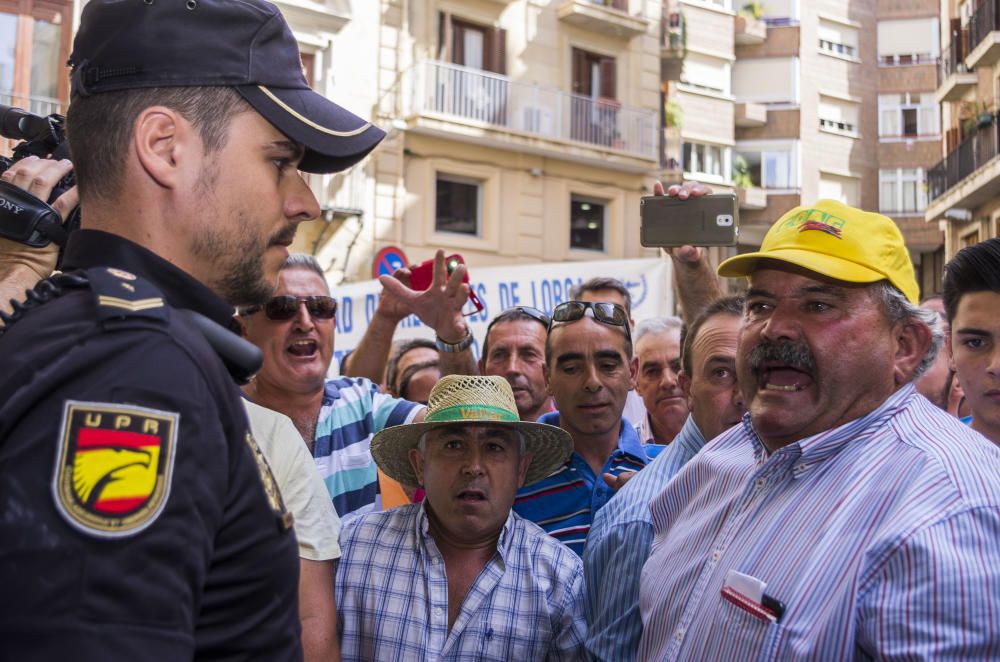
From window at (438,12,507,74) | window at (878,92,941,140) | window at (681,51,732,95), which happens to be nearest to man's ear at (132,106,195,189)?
window at (438,12,507,74)

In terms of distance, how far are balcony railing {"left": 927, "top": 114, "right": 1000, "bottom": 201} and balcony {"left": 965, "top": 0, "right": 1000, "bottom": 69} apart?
60.5 inches

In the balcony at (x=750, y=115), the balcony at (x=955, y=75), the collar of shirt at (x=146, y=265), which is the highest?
the balcony at (x=750, y=115)

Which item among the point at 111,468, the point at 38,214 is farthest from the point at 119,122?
the point at 38,214

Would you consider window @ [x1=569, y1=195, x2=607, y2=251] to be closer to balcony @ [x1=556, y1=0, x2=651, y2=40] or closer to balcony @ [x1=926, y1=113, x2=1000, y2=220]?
balcony @ [x1=556, y1=0, x2=651, y2=40]

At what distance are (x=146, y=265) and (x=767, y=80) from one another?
3257 centimetres

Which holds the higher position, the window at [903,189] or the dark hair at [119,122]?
the window at [903,189]

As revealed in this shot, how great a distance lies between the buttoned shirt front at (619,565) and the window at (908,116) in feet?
111

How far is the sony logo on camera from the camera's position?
225cm

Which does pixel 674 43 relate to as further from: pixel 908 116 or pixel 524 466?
pixel 524 466

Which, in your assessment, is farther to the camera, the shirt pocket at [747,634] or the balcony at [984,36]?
the balcony at [984,36]

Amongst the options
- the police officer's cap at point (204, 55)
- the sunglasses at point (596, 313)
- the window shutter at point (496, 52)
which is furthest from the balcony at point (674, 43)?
the police officer's cap at point (204, 55)

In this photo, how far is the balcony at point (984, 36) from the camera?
68.6 feet

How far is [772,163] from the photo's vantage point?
3173cm

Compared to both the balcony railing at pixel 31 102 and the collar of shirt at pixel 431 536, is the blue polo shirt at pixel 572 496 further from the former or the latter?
the balcony railing at pixel 31 102
